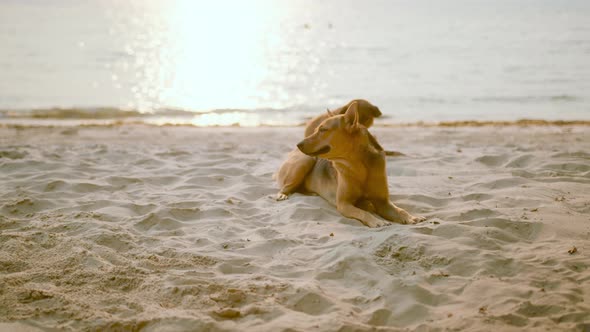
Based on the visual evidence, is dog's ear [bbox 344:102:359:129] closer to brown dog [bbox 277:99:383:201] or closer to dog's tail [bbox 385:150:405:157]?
brown dog [bbox 277:99:383:201]

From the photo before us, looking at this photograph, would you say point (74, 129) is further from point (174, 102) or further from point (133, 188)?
point (174, 102)

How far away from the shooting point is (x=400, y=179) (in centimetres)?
746

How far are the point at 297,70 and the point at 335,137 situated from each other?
68.3 ft

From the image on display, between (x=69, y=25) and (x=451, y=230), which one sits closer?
(x=451, y=230)

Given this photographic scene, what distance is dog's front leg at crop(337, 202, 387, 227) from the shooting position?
561 cm

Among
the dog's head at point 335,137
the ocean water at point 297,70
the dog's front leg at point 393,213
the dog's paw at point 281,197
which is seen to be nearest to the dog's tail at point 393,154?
the dog's paw at point 281,197

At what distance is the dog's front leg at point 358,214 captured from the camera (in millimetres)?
5613

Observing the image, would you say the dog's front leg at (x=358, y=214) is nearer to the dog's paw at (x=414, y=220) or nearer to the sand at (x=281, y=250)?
the sand at (x=281, y=250)

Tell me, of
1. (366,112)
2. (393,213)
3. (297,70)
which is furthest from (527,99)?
(393,213)

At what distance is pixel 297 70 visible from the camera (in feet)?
85.6

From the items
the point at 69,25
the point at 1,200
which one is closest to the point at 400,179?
the point at 1,200

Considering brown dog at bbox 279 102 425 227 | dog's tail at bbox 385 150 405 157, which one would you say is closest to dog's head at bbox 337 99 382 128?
brown dog at bbox 279 102 425 227

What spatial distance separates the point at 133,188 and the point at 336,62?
22.2m

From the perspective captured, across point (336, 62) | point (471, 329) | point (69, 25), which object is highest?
point (69, 25)
